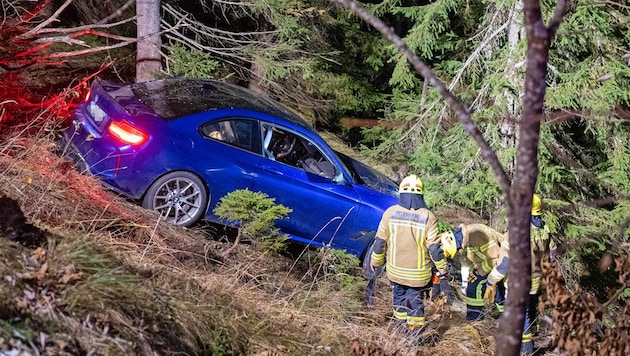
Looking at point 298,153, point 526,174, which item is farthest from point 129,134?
point 526,174

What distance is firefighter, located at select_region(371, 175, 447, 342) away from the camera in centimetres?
589

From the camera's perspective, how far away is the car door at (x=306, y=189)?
281 inches

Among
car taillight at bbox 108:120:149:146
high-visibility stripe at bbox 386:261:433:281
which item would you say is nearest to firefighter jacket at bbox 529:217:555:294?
high-visibility stripe at bbox 386:261:433:281

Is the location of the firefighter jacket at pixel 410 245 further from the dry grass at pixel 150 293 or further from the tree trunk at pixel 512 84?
the tree trunk at pixel 512 84

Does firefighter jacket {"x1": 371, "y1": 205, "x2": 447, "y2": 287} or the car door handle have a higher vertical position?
the car door handle

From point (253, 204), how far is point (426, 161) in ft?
15.4

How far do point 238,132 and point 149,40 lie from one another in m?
4.23

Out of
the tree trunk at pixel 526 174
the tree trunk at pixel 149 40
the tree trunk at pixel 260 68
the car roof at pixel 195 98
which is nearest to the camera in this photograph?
the tree trunk at pixel 526 174

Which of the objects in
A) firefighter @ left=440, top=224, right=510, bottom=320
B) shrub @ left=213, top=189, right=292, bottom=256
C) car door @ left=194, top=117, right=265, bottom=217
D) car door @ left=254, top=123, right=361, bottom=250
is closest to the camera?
shrub @ left=213, top=189, right=292, bottom=256

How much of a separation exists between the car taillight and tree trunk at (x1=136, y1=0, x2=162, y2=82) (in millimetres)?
4127

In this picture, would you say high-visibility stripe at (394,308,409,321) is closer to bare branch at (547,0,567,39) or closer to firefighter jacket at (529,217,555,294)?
firefighter jacket at (529,217,555,294)

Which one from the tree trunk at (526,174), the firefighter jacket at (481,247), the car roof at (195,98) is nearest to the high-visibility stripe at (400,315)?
the firefighter jacket at (481,247)

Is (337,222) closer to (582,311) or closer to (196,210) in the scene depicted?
(196,210)

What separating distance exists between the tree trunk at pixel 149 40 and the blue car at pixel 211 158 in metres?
2.88
